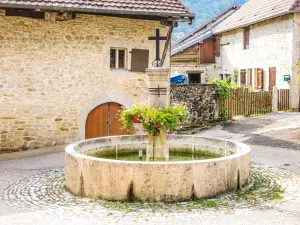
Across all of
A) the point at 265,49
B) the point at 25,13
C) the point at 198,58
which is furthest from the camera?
the point at 198,58

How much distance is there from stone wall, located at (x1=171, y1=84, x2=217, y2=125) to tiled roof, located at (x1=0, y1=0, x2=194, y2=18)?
3401 mm

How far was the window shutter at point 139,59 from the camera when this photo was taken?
1264 centimetres

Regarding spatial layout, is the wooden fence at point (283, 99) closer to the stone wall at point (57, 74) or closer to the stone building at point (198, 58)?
the stone building at point (198, 58)

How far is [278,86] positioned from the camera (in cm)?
1903

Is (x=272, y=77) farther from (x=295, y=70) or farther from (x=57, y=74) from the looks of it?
(x=57, y=74)

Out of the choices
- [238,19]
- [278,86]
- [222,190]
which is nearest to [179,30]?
[238,19]

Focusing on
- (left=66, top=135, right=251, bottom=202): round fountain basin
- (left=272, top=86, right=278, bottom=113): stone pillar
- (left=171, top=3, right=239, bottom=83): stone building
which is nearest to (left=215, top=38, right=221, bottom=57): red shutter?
(left=171, top=3, right=239, bottom=83): stone building

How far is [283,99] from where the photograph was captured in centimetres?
1786

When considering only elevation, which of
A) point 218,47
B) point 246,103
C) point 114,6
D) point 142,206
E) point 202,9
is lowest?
point 142,206

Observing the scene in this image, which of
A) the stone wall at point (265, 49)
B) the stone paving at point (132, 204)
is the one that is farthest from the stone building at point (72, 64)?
the stone wall at point (265, 49)

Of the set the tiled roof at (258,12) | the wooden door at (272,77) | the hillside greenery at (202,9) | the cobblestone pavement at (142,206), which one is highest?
the hillside greenery at (202,9)

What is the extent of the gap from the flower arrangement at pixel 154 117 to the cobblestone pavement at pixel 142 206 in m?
1.66

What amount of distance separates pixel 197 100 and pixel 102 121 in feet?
15.5

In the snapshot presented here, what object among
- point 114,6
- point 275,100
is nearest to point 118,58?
point 114,6
